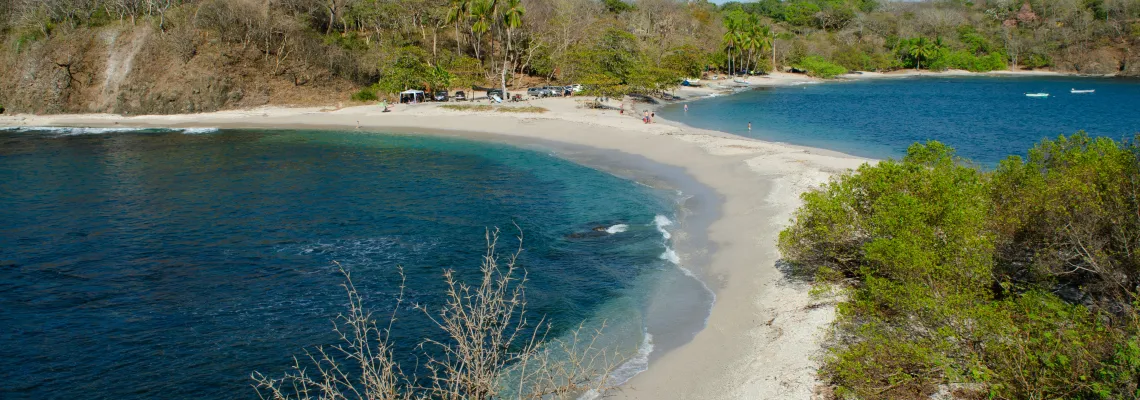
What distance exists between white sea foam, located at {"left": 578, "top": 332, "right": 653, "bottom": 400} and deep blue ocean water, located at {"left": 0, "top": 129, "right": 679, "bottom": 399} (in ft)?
1.49

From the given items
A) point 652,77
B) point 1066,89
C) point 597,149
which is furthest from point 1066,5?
point 597,149

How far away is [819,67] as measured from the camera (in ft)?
456

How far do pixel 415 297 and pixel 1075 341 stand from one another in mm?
18091

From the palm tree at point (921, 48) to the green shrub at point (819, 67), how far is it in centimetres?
2080

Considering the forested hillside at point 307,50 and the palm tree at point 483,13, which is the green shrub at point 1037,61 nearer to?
the forested hillside at point 307,50

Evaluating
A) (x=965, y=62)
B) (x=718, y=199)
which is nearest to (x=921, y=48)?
(x=965, y=62)

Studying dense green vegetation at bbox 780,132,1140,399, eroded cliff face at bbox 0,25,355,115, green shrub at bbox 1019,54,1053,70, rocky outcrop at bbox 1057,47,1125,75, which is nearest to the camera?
dense green vegetation at bbox 780,132,1140,399

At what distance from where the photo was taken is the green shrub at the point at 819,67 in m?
139

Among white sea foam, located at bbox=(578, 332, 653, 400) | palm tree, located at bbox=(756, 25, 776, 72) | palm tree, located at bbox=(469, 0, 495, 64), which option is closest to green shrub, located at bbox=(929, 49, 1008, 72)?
palm tree, located at bbox=(756, 25, 776, 72)

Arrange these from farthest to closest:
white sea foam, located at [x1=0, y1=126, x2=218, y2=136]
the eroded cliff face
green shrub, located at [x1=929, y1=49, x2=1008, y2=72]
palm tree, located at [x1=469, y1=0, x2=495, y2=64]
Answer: green shrub, located at [x1=929, y1=49, x2=1008, y2=72]
the eroded cliff face
palm tree, located at [x1=469, y1=0, x2=495, y2=64]
white sea foam, located at [x1=0, y1=126, x2=218, y2=136]

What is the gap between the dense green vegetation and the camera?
11945 mm

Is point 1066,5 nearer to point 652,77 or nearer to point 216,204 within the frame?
point 652,77

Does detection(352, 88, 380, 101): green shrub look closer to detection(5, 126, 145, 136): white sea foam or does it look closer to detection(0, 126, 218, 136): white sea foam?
detection(0, 126, 218, 136): white sea foam

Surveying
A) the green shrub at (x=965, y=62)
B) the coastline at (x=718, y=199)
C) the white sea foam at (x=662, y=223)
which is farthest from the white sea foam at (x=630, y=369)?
the green shrub at (x=965, y=62)
